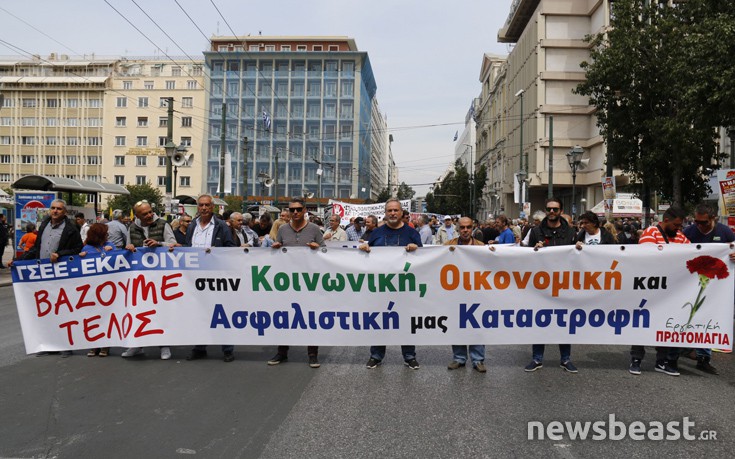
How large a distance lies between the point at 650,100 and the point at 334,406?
861 inches

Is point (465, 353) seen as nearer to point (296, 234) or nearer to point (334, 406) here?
point (334, 406)

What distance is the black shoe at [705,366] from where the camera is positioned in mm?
6598

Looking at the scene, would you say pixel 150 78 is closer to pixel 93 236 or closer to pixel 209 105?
pixel 209 105

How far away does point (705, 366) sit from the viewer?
22.0 feet

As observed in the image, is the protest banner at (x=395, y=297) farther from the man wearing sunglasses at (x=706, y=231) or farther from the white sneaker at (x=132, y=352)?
the man wearing sunglasses at (x=706, y=231)

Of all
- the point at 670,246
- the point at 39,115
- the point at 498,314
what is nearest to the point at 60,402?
the point at 498,314

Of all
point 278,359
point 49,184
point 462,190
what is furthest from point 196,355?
point 462,190

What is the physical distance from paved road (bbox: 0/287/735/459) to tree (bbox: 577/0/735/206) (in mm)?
16700

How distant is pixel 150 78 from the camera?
8406cm

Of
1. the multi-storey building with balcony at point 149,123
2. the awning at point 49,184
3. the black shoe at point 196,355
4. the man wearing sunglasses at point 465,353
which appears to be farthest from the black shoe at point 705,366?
the multi-storey building with balcony at point 149,123

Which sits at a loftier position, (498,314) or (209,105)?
(209,105)

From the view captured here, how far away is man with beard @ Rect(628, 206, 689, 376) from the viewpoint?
6.54 meters

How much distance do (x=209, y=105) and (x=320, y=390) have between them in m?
81.8

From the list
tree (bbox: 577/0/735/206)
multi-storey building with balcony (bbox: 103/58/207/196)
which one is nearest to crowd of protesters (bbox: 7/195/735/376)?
tree (bbox: 577/0/735/206)
